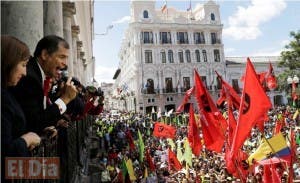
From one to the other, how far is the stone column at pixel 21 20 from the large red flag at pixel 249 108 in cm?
324

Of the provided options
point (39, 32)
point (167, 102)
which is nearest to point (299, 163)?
point (39, 32)

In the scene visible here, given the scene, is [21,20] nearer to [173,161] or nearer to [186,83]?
[173,161]

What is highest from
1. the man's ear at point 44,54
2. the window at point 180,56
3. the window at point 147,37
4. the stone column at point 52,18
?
the window at point 147,37

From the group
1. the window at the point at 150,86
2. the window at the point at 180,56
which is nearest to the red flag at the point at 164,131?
the window at the point at 150,86

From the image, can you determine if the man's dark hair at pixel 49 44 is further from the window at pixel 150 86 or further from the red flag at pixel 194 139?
the window at pixel 150 86

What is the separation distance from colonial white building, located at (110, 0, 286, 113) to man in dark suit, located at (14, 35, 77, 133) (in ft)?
149

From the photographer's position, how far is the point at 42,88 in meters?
2.46

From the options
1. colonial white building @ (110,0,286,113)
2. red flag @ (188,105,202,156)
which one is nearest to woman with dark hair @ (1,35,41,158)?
red flag @ (188,105,202,156)

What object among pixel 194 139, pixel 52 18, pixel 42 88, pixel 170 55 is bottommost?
pixel 194 139

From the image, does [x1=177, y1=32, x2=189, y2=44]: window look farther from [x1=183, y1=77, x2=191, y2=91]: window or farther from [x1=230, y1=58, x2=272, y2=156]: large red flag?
[x1=230, y1=58, x2=272, y2=156]: large red flag

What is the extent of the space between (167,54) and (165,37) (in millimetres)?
2362

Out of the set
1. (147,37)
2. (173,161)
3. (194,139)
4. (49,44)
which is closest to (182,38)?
(147,37)

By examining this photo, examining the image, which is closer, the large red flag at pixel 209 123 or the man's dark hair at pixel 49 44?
the man's dark hair at pixel 49 44

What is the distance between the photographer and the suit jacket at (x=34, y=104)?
2.35 m
